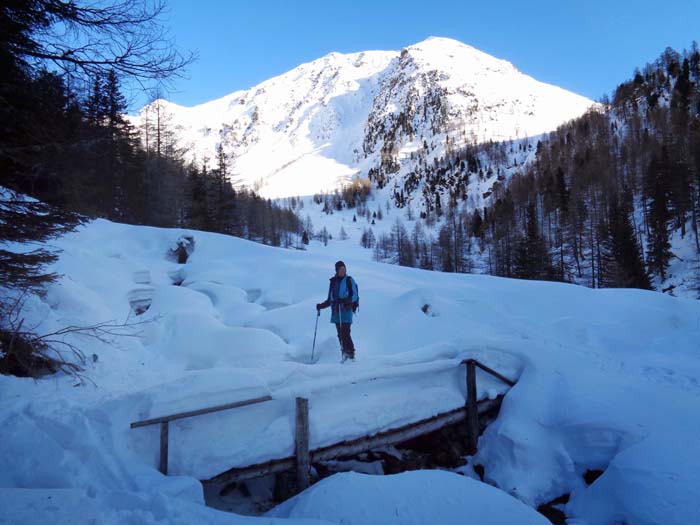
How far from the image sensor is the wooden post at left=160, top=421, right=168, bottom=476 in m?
4.69

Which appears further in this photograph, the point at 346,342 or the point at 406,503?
the point at 346,342

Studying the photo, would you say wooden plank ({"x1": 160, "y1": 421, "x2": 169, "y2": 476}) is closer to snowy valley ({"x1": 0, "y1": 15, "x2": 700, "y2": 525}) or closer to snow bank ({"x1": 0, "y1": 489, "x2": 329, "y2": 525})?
snowy valley ({"x1": 0, "y1": 15, "x2": 700, "y2": 525})

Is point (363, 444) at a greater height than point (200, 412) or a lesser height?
lesser

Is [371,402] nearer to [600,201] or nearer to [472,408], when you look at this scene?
[472,408]

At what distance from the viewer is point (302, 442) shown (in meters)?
5.47

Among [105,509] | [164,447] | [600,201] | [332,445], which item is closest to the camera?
[105,509]

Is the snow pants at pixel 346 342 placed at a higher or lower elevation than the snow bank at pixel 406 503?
higher

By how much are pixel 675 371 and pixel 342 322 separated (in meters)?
6.85

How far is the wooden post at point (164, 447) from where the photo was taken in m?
4.69

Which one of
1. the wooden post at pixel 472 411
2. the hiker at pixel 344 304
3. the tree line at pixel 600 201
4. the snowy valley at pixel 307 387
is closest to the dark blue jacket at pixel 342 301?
the hiker at pixel 344 304

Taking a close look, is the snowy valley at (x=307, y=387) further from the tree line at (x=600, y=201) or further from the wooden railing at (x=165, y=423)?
the tree line at (x=600, y=201)

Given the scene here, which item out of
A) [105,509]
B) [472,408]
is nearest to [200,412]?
[105,509]

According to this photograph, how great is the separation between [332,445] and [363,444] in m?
0.58

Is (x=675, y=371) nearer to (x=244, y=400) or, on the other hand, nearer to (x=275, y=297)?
(x=244, y=400)
